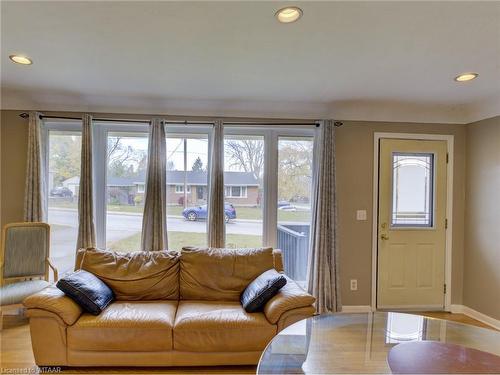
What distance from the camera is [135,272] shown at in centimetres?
263

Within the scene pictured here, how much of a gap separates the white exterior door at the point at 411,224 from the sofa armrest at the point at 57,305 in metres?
3.16

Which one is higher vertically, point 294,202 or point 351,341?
point 294,202

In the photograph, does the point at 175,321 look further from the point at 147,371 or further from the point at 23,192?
the point at 23,192

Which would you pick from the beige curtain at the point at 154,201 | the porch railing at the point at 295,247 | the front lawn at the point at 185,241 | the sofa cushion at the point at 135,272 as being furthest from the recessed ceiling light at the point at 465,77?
the sofa cushion at the point at 135,272

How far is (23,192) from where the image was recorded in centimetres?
318

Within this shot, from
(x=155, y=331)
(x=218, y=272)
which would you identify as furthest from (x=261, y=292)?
(x=155, y=331)

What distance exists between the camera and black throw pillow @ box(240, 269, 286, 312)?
2311 millimetres

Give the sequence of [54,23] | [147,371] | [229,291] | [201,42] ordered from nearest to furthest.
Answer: [54,23], [201,42], [147,371], [229,291]

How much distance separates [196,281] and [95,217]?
58.5 inches

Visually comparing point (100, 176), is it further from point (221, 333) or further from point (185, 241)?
point (221, 333)

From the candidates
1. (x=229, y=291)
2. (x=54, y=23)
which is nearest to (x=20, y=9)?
(x=54, y=23)

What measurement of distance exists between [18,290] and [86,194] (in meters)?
1.09

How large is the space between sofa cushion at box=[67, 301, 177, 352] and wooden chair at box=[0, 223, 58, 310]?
1056mm

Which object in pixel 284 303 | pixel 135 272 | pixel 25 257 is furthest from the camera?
pixel 25 257
